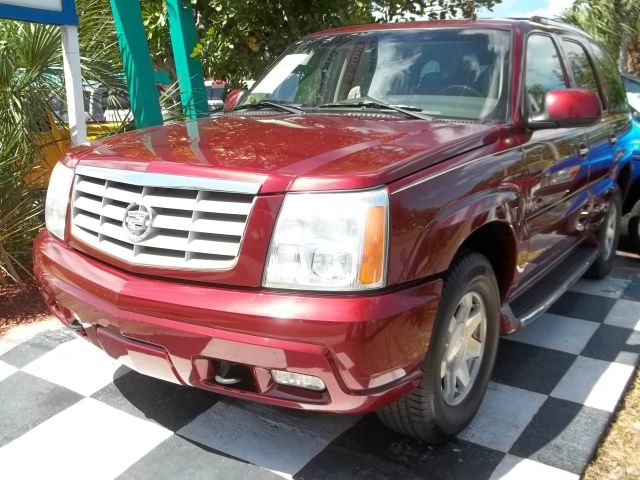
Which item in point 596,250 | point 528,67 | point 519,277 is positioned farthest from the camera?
point 596,250

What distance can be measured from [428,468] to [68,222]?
1773 millimetres

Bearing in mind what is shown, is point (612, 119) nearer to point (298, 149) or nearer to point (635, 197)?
point (635, 197)

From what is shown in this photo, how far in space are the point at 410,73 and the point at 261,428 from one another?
1.84m

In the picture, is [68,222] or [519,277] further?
[519,277]

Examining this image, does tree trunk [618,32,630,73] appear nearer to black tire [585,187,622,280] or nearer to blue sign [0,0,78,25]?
black tire [585,187,622,280]

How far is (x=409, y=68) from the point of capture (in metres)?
3.22

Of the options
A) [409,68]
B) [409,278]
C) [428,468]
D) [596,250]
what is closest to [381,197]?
[409,278]

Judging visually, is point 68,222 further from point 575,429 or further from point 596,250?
point 596,250

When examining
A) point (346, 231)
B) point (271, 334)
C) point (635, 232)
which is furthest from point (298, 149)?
point (635, 232)

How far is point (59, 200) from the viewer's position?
2781 mm

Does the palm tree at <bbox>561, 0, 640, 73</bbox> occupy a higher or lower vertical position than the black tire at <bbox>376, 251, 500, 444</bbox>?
higher

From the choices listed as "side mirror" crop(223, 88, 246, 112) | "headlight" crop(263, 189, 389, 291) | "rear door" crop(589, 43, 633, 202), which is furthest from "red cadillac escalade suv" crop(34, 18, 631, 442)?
"rear door" crop(589, 43, 633, 202)

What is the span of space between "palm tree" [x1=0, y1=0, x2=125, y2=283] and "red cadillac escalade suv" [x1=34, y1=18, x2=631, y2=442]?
1583 millimetres

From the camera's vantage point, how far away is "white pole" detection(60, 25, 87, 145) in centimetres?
454
